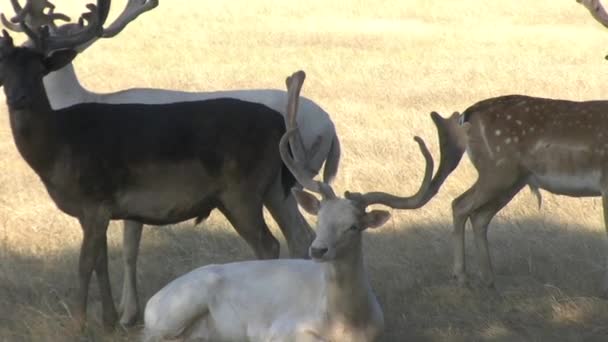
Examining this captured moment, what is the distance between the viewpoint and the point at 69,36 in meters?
7.44

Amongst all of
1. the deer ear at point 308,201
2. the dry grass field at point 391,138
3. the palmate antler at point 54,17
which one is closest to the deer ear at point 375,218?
the deer ear at point 308,201

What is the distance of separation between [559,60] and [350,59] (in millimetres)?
3355

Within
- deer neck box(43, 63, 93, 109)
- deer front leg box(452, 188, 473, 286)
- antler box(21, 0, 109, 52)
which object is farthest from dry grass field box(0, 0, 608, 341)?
antler box(21, 0, 109, 52)

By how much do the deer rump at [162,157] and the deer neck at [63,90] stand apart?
4.89ft

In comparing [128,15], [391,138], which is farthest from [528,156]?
[391,138]

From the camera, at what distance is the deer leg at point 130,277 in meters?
7.75

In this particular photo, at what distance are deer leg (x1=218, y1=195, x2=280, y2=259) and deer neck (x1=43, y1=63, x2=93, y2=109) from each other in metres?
1.85

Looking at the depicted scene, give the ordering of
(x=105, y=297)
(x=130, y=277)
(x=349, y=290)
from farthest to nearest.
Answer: (x=130, y=277) → (x=105, y=297) → (x=349, y=290)

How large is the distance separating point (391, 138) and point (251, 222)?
222 inches

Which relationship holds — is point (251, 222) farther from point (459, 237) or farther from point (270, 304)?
point (459, 237)

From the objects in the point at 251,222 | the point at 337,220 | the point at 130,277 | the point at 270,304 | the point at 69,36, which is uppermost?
the point at 337,220

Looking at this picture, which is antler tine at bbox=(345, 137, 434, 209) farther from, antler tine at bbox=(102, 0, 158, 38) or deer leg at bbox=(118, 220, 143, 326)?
A: antler tine at bbox=(102, 0, 158, 38)

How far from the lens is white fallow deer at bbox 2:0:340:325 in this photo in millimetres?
7934

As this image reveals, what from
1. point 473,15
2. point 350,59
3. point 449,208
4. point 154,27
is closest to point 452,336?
point 449,208
